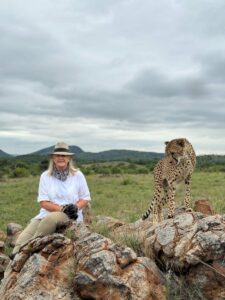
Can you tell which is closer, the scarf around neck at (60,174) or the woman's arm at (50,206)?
the woman's arm at (50,206)

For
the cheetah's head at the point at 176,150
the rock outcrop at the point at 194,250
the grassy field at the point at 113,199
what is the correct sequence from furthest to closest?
the grassy field at the point at 113,199 → the cheetah's head at the point at 176,150 → the rock outcrop at the point at 194,250

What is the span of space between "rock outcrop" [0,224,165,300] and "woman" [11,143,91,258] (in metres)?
1.21

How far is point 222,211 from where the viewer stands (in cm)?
943

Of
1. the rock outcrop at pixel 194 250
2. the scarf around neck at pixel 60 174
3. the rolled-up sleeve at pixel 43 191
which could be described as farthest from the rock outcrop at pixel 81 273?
the scarf around neck at pixel 60 174

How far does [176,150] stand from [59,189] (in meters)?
2.06

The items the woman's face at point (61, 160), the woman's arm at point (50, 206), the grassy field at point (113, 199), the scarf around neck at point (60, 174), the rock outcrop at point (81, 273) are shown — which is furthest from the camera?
the grassy field at point (113, 199)

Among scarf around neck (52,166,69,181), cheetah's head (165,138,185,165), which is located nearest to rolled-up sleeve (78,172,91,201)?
scarf around neck (52,166,69,181)

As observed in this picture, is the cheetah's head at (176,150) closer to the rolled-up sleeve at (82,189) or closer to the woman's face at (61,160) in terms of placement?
the rolled-up sleeve at (82,189)

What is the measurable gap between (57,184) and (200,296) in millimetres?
2753

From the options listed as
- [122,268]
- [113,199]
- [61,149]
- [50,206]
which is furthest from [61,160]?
[113,199]

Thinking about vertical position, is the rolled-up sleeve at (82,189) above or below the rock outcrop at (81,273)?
above

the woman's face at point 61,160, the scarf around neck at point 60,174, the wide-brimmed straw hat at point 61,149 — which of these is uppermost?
the wide-brimmed straw hat at point 61,149

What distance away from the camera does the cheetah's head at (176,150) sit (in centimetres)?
786

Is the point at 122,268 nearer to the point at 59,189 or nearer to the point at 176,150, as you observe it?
the point at 59,189
